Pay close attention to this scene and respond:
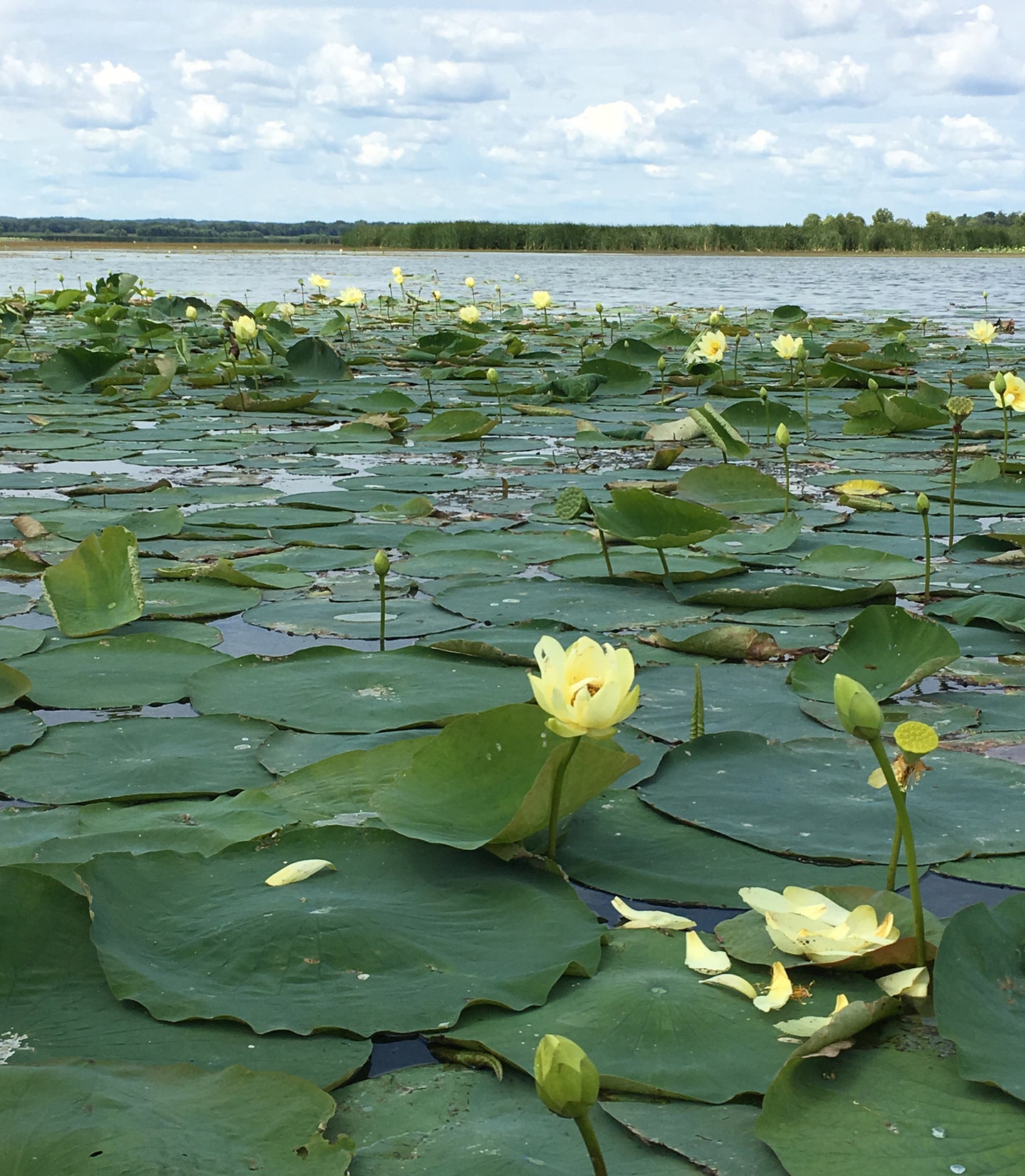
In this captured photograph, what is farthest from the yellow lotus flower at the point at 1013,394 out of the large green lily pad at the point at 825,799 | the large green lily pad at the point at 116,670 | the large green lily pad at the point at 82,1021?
the large green lily pad at the point at 82,1021

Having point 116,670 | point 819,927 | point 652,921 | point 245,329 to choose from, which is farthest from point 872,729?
point 245,329

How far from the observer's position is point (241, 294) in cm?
1448

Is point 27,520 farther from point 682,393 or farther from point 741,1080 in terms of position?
point 682,393

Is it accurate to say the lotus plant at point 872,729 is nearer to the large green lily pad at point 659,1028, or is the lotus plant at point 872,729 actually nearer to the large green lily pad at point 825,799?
the large green lily pad at point 659,1028

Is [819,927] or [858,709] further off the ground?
[858,709]

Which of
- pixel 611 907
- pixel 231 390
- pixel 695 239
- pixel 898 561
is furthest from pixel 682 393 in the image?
pixel 695 239

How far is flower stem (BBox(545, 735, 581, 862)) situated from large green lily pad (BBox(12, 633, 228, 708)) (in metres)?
0.83

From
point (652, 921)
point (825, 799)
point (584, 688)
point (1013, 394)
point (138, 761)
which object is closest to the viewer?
point (584, 688)

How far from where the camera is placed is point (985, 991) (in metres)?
1.00

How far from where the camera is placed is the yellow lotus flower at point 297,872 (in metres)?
1.21

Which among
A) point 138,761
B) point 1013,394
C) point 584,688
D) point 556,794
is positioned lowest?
point 138,761

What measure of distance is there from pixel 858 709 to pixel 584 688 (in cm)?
25

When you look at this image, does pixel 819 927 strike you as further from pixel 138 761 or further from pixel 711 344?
pixel 711 344

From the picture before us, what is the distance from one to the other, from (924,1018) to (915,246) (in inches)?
1479
